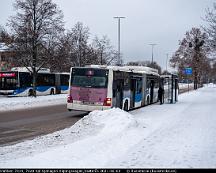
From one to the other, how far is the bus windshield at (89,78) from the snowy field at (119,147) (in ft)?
15.4

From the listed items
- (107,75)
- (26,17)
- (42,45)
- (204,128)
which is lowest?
(204,128)

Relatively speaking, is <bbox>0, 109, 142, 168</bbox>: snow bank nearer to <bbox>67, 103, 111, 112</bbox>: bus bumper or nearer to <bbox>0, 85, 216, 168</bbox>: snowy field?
<bbox>0, 85, 216, 168</bbox>: snowy field

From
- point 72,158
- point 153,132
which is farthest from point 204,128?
point 72,158

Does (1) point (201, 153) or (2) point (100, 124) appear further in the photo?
(2) point (100, 124)

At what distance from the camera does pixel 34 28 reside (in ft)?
110

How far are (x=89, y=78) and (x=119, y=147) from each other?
985 centimetres

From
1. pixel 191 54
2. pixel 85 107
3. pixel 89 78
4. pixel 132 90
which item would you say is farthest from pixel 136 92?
pixel 191 54

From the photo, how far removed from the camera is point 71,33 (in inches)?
1748

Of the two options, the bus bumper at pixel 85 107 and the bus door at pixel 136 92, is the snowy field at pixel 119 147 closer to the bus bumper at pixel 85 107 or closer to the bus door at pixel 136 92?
the bus bumper at pixel 85 107

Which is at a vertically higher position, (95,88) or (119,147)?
(95,88)

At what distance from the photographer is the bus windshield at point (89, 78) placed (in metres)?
18.6

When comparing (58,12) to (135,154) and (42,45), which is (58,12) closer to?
(42,45)

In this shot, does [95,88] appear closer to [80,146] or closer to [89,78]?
[89,78]

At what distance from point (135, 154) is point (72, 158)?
151 cm
